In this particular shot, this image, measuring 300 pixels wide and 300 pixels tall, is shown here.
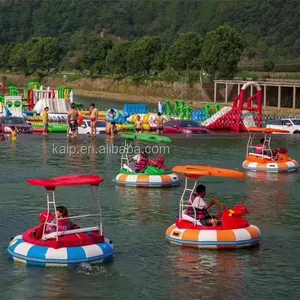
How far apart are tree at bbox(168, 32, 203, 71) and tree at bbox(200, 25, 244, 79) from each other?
591 centimetres

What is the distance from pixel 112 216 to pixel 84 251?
753cm

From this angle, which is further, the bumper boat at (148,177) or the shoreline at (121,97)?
the shoreline at (121,97)

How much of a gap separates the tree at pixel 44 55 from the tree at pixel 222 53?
54.9 metres

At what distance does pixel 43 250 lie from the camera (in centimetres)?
1992

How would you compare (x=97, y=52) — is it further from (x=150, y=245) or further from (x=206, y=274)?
(x=206, y=274)

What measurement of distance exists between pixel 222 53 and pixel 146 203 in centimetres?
7587

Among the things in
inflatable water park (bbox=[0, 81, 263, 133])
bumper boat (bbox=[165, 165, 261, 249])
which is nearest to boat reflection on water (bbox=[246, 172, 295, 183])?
bumper boat (bbox=[165, 165, 261, 249])

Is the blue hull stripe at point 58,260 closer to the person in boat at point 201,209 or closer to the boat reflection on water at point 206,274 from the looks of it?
the boat reflection on water at point 206,274

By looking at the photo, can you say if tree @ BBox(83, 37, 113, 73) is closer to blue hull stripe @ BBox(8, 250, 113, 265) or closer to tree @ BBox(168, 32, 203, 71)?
tree @ BBox(168, 32, 203, 71)

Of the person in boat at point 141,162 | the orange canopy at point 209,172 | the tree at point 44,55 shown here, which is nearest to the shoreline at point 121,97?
the tree at point 44,55

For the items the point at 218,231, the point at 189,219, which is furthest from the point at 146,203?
the point at 218,231

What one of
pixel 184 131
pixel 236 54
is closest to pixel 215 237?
pixel 184 131

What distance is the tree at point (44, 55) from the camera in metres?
155

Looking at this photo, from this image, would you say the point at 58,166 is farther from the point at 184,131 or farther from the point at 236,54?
the point at 236,54
